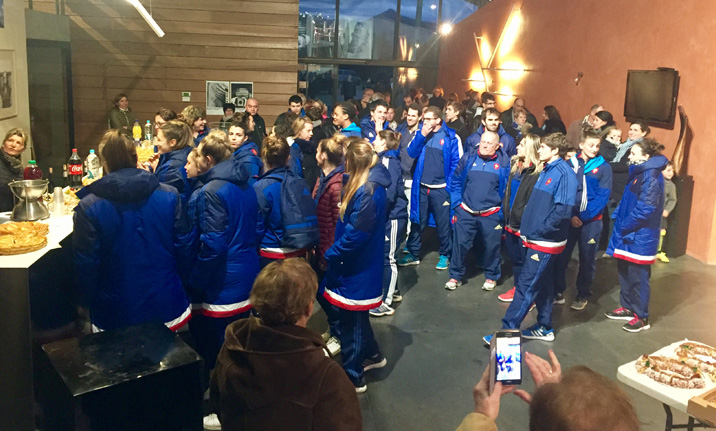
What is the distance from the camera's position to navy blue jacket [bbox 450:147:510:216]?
6.23 meters

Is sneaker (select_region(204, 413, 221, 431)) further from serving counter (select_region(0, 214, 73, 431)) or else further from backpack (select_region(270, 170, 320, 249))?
backpack (select_region(270, 170, 320, 249))

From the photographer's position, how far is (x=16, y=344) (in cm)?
340

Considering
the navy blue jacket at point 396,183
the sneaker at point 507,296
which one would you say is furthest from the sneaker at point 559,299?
the navy blue jacket at point 396,183

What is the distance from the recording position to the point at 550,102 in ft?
38.9

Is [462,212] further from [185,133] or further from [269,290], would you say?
[269,290]

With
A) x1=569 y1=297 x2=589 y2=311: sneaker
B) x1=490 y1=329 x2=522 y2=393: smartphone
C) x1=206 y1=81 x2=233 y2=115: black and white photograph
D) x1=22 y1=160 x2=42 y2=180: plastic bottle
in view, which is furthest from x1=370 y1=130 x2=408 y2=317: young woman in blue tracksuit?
x1=206 y1=81 x2=233 y2=115: black and white photograph

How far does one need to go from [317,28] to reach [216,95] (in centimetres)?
564

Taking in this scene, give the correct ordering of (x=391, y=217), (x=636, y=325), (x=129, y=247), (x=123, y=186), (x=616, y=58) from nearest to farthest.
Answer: (x=123, y=186)
(x=129, y=247)
(x=636, y=325)
(x=391, y=217)
(x=616, y=58)

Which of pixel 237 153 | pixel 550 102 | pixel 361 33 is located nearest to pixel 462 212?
pixel 237 153

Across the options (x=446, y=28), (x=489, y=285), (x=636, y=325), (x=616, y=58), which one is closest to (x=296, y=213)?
(x=489, y=285)

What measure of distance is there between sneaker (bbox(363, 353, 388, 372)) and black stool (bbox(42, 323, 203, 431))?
2.20 m

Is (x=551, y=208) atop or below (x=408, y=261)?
atop

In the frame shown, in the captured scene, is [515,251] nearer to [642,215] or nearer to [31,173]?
[642,215]

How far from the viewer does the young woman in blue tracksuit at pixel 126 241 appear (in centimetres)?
327
